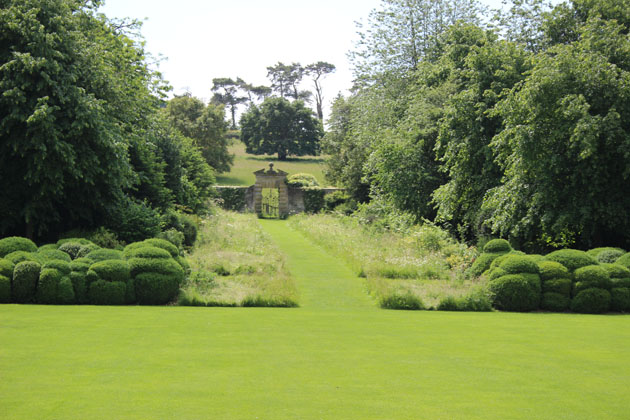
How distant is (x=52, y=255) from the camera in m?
11.5

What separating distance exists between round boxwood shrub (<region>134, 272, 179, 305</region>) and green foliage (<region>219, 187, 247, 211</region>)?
88.4 ft

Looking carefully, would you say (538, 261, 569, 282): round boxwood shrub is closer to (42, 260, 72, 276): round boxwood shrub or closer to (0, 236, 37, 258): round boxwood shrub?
(42, 260, 72, 276): round boxwood shrub

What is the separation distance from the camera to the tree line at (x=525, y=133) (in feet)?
46.6

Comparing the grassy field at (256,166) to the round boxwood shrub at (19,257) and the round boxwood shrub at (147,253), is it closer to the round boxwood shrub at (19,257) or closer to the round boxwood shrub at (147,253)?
the round boxwood shrub at (147,253)

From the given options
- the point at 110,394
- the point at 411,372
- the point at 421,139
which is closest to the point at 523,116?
the point at 421,139

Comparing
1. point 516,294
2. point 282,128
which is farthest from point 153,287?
point 282,128

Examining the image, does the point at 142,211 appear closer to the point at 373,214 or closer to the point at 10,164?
the point at 10,164

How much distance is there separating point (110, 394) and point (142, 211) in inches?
453

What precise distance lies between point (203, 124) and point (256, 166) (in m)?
15.2

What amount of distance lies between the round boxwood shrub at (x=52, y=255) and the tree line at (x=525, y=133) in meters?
11.8

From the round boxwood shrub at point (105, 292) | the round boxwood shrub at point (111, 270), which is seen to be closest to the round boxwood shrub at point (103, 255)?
the round boxwood shrub at point (111, 270)

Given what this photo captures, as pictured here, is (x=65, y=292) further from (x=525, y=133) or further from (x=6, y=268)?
(x=525, y=133)

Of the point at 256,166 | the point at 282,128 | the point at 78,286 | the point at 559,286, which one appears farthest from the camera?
the point at 282,128

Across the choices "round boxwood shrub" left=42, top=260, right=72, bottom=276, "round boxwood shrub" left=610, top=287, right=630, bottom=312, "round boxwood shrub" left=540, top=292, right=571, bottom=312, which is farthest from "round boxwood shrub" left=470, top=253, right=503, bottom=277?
"round boxwood shrub" left=42, top=260, right=72, bottom=276
